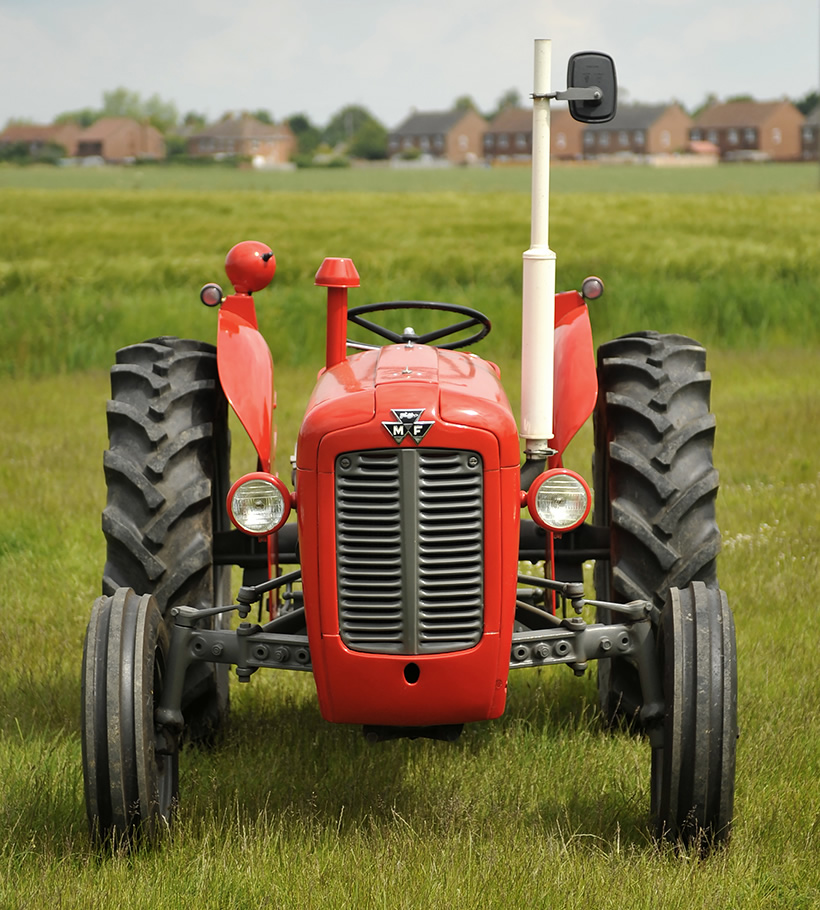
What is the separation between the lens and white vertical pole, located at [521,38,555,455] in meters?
3.62

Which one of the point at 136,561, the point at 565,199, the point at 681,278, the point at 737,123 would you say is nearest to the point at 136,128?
the point at 737,123

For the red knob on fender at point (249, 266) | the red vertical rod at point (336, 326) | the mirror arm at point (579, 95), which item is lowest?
the red vertical rod at point (336, 326)

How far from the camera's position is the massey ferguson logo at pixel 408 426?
3236 millimetres

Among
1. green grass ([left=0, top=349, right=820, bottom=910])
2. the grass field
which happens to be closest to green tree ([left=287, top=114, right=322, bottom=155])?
the grass field

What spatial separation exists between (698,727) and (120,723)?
5.09 ft

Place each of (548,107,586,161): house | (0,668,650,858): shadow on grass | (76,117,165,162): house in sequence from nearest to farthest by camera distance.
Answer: (0,668,650,858): shadow on grass
(548,107,586,161): house
(76,117,165,162): house

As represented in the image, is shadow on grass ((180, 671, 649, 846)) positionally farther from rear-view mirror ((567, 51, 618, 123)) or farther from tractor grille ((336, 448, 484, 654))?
rear-view mirror ((567, 51, 618, 123))

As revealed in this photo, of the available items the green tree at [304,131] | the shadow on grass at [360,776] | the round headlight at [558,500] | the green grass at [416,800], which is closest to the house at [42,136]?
the green tree at [304,131]

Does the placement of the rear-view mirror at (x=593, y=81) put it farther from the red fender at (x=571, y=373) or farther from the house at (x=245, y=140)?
the house at (x=245, y=140)

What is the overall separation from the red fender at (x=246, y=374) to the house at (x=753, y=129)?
13681 cm

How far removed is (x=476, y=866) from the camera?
343cm

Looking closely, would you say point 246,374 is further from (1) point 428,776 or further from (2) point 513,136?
(2) point 513,136

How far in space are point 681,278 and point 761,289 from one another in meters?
1.49

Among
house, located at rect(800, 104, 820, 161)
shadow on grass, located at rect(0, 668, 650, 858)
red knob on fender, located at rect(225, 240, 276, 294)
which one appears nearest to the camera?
shadow on grass, located at rect(0, 668, 650, 858)
